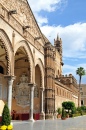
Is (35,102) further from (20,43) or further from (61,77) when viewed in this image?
(61,77)

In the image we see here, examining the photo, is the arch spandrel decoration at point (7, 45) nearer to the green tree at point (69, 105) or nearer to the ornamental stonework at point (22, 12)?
the ornamental stonework at point (22, 12)

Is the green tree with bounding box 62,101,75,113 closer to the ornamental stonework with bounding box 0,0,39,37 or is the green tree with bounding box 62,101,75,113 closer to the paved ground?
the paved ground

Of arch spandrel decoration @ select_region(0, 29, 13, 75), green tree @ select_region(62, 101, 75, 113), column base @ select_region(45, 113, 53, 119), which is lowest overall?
column base @ select_region(45, 113, 53, 119)

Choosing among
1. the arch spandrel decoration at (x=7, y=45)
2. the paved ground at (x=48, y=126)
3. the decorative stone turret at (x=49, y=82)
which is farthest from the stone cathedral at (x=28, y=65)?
the paved ground at (x=48, y=126)

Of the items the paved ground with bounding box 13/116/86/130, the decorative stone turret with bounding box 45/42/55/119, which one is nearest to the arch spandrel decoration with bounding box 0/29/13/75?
the paved ground with bounding box 13/116/86/130

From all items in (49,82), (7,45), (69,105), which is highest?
(7,45)

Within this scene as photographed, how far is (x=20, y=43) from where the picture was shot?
21.6m

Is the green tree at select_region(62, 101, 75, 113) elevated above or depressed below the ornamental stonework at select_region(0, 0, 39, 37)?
below

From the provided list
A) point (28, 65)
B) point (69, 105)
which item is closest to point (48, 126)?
point (28, 65)

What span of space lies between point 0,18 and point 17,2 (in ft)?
16.1

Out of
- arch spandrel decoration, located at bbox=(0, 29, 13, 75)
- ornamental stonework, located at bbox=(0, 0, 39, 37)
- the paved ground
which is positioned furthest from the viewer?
ornamental stonework, located at bbox=(0, 0, 39, 37)

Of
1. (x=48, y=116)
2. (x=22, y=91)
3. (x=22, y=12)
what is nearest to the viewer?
(x=22, y=12)

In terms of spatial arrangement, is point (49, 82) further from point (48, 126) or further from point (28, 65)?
point (48, 126)

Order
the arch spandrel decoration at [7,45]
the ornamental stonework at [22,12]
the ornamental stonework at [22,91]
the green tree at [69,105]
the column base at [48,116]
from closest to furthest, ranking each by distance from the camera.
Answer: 1. the arch spandrel decoration at [7,45]
2. the ornamental stonework at [22,12]
3. the column base at [48,116]
4. the ornamental stonework at [22,91]
5. the green tree at [69,105]
